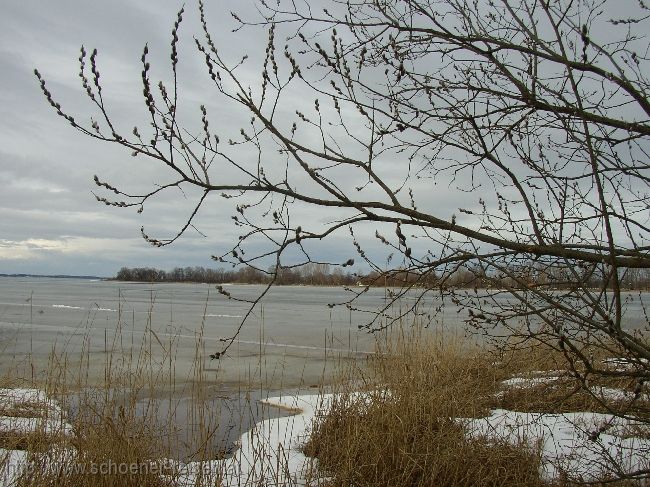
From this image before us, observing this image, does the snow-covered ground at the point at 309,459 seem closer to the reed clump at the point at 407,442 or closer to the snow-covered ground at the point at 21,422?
the snow-covered ground at the point at 21,422

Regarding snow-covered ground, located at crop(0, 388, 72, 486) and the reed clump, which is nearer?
snow-covered ground, located at crop(0, 388, 72, 486)

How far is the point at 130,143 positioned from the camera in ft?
7.32

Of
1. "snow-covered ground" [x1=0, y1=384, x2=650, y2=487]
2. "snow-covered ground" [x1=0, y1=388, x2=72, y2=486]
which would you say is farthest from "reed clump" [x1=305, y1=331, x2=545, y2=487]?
"snow-covered ground" [x1=0, y1=388, x2=72, y2=486]

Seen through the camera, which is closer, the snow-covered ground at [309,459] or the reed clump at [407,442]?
the snow-covered ground at [309,459]

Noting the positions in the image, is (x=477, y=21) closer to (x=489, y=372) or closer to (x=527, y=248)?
(x=527, y=248)

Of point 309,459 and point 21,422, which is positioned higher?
point 21,422

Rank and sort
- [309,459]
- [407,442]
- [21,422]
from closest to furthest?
[309,459], [407,442], [21,422]

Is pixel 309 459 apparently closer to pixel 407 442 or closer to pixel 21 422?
pixel 407 442

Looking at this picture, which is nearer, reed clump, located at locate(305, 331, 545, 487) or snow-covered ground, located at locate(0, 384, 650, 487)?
snow-covered ground, located at locate(0, 384, 650, 487)

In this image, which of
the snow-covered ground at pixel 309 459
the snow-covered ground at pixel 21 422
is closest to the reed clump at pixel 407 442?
the snow-covered ground at pixel 309 459

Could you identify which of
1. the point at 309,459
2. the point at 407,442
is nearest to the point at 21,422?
the point at 309,459

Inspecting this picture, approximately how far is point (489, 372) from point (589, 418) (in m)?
2.27

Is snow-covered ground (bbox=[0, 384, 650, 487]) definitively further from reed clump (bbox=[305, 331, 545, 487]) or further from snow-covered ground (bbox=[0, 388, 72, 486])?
reed clump (bbox=[305, 331, 545, 487])

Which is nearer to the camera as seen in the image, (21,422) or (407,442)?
A: (407,442)
